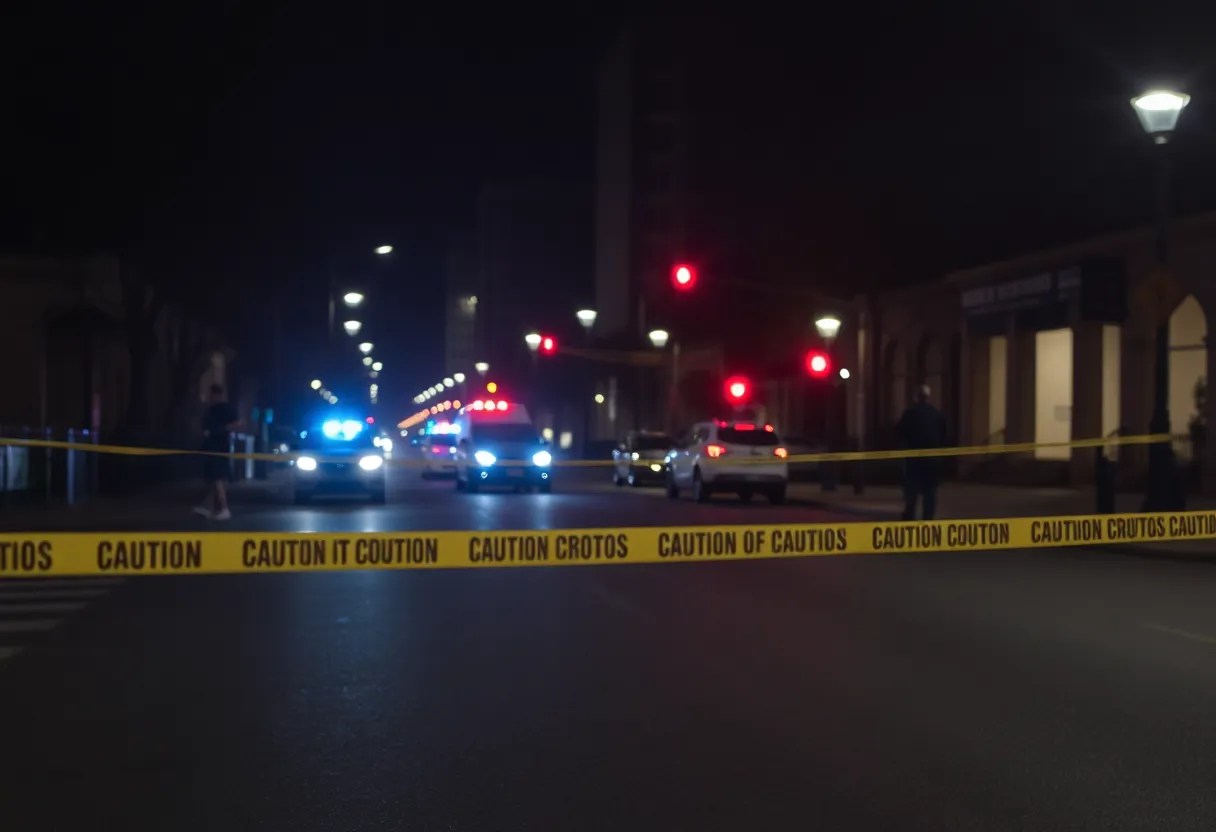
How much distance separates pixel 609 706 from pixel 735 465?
2244 cm

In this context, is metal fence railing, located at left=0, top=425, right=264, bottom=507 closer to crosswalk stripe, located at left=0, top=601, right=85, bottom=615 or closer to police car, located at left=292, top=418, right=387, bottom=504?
police car, located at left=292, top=418, right=387, bottom=504

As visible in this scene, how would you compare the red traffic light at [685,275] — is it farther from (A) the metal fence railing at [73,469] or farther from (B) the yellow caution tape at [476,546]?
(B) the yellow caution tape at [476,546]

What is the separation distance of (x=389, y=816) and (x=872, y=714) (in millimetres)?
3049

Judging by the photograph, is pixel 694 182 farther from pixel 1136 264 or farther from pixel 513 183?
pixel 513 183

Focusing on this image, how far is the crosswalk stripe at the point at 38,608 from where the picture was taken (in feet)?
41.5

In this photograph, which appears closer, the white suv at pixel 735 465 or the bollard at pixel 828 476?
the white suv at pixel 735 465

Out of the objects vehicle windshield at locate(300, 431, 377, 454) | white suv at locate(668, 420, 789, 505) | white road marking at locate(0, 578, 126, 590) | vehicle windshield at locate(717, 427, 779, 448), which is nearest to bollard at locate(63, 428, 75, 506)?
vehicle windshield at locate(300, 431, 377, 454)

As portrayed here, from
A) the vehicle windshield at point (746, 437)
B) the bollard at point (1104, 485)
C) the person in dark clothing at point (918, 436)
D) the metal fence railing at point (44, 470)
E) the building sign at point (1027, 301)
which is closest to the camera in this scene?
the person in dark clothing at point (918, 436)

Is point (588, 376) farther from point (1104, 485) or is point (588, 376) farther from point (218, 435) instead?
point (1104, 485)

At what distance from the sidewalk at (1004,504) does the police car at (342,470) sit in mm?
8961

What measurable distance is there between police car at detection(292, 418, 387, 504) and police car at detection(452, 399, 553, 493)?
13.8ft

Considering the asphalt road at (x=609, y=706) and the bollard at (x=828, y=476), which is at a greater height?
the bollard at (x=828, y=476)

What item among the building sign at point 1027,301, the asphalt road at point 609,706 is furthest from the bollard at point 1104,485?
the building sign at point 1027,301

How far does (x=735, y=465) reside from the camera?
30.5 metres
